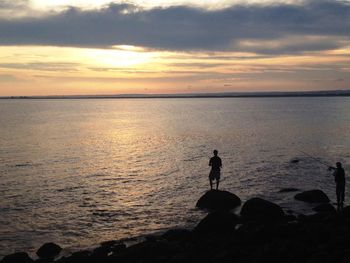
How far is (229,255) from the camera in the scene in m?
13.4

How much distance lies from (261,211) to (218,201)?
12.9 ft

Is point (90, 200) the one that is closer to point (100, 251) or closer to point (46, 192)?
point (46, 192)

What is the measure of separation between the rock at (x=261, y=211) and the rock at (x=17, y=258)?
1048cm

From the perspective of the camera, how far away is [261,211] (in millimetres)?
21406

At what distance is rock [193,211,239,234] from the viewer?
61.6 ft

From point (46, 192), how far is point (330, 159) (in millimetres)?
28794

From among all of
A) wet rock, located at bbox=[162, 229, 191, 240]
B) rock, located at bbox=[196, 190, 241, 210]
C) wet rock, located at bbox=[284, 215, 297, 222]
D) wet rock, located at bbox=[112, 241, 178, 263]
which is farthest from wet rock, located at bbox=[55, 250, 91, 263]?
wet rock, located at bbox=[284, 215, 297, 222]

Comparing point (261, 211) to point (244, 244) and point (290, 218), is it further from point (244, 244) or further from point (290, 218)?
point (244, 244)

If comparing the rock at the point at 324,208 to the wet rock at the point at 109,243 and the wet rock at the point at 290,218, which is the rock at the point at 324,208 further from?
the wet rock at the point at 109,243

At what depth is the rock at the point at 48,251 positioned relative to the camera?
1859cm

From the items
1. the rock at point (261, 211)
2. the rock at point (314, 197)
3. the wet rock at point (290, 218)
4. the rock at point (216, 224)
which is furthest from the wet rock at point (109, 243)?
the rock at point (314, 197)

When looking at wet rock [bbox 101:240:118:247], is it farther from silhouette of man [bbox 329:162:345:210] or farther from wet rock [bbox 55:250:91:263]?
silhouette of man [bbox 329:162:345:210]

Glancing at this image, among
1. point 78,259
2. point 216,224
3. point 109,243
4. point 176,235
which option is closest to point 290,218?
point 216,224

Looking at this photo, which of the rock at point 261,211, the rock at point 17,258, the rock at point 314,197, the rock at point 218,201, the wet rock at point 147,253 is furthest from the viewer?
the rock at point 314,197
